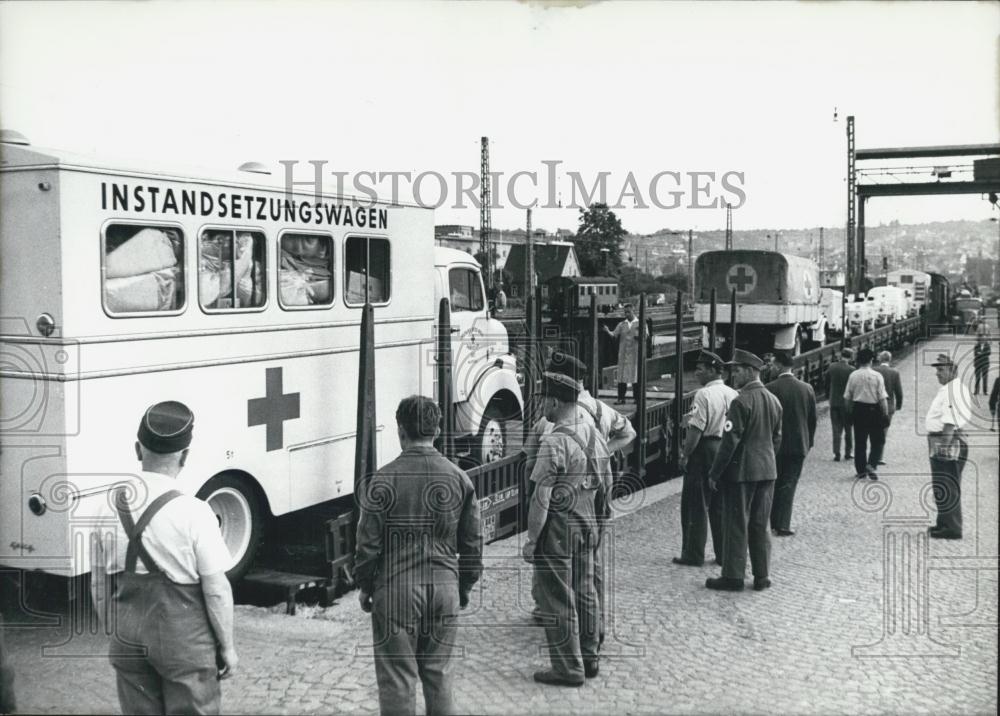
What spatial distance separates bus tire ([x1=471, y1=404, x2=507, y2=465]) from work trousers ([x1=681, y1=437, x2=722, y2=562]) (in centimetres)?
219

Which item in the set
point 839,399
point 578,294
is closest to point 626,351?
point 578,294

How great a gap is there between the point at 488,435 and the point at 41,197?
525 cm

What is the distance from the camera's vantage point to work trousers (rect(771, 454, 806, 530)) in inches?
371

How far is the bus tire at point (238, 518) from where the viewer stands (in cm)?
699

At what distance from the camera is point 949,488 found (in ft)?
29.9

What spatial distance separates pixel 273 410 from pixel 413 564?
3237 mm

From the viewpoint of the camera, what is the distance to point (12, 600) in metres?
6.66

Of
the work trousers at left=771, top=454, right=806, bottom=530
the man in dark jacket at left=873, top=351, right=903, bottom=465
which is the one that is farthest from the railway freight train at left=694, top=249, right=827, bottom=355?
the work trousers at left=771, top=454, right=806, bottom=530

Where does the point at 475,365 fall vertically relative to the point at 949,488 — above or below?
above

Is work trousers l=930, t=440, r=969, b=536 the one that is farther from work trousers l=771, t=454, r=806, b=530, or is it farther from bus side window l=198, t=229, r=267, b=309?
bus side window l=198, t=229, r=267, b=309

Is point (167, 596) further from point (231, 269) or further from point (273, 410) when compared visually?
point (231, 269)

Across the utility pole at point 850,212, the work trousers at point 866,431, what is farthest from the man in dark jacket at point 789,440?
the utility pole at point 850,212

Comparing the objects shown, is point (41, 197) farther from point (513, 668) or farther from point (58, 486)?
point (513, 668)

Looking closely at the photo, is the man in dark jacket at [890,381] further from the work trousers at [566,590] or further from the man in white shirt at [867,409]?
the work trousers at [566,590]
